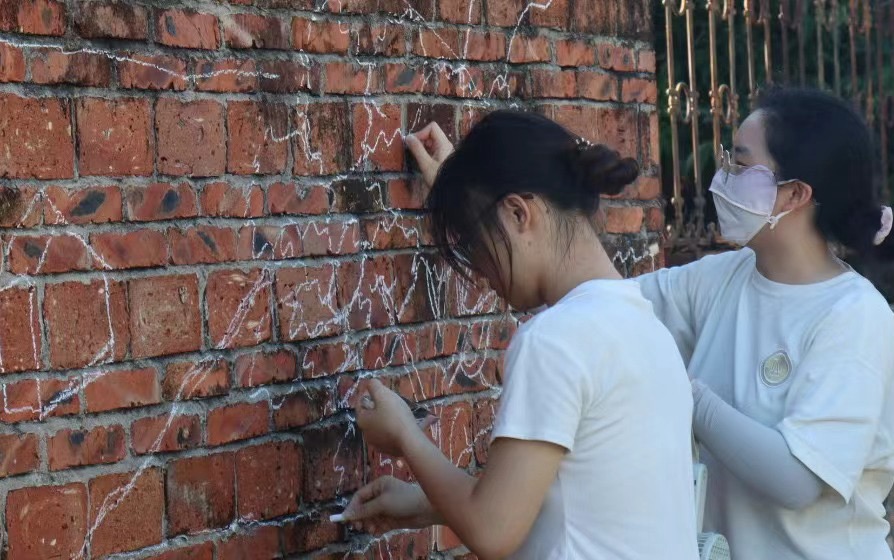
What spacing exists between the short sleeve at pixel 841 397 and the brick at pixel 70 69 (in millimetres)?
1471

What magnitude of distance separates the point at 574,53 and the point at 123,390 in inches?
65.3

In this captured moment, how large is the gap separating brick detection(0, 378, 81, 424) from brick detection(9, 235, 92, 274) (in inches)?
7.8

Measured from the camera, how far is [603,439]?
6.88 ft

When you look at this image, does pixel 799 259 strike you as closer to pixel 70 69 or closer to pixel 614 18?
pixel 614 18

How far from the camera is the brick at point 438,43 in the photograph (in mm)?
3057

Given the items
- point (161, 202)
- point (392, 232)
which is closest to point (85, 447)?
point (161, 202)

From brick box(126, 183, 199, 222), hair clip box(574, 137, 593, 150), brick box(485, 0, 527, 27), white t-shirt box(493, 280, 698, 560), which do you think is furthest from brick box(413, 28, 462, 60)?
white t-shirt box(493, 280, 698, 560)

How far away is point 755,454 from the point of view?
2.58 meters

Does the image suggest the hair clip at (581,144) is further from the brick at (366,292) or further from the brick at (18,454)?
the brick at (18,454)

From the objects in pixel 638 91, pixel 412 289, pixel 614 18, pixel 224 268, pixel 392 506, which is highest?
pixel 614 18

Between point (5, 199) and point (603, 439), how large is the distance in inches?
42.9

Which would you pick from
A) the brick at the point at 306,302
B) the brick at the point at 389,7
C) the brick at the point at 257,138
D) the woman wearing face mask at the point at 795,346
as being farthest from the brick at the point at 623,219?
the brick at the point at 257,138

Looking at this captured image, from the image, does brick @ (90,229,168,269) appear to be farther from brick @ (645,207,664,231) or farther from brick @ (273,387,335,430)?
brick @ (645,207,664,231)

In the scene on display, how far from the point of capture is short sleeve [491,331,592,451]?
2.04m
